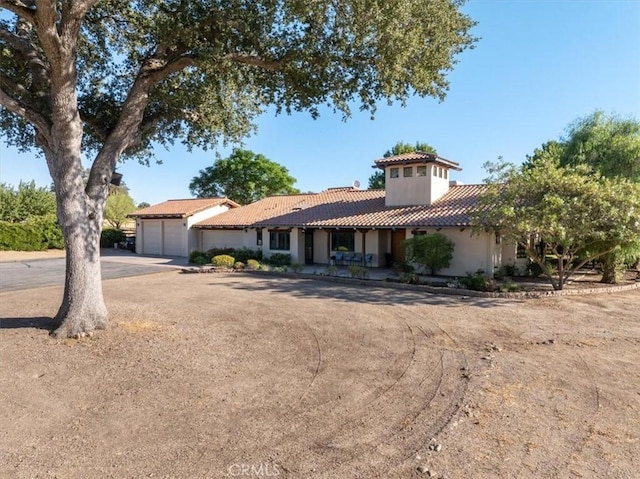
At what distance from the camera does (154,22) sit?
8.80 m

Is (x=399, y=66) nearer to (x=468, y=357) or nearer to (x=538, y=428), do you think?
(x=468, y=357)

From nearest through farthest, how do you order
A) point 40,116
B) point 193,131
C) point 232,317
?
point 40,116 → point 232,317 → point 193,131

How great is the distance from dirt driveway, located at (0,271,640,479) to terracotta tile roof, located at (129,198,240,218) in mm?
19521

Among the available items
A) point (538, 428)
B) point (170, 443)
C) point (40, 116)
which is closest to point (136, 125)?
point (40, 116)

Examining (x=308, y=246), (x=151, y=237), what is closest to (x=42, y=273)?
(x=151, y=237)

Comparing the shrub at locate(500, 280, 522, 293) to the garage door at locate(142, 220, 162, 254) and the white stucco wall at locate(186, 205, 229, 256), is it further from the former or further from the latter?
the garage door at locate(142, 220, 162, 254)

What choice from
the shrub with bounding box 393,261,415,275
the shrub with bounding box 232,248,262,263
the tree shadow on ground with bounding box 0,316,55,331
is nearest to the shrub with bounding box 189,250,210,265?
the shrub with bounding box 232,248,262,263

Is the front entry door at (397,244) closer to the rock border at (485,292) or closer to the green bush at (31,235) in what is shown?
the rock border at (485,292)

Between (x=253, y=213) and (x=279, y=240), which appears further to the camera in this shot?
(x=253, y=213)

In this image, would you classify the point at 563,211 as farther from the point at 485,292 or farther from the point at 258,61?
the point at 258,61

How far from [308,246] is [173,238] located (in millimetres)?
12318

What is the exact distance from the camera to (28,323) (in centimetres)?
925

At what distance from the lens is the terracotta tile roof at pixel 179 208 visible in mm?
29555

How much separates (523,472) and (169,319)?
330 inches
